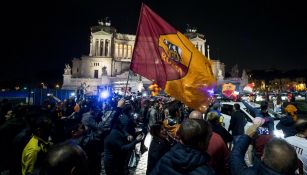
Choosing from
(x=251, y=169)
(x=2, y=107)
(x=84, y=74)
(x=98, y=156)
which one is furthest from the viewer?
(x=84, y=74)

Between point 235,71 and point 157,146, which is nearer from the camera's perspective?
point 157,146

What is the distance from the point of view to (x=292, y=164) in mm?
2193

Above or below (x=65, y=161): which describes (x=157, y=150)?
below

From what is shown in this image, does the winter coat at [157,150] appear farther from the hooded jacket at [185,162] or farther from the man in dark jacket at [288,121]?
the man in dark jacket at [288,121]

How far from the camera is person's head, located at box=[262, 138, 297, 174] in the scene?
218 cm

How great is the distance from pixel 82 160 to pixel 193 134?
118 cm

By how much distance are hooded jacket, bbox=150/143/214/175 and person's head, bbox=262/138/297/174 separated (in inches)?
21.8

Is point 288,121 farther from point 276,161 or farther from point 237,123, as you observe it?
point 276,161

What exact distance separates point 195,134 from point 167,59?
4414 millimetres

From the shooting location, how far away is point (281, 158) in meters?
2.20

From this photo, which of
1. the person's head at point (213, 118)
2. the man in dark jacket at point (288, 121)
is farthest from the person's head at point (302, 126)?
the man in dark jacket at point (288, 121)

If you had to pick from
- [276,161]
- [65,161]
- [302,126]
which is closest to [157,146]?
[302,126]

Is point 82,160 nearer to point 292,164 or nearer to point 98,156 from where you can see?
point 292,164

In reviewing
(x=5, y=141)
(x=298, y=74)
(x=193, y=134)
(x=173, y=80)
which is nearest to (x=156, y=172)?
(x=193, y=134)
